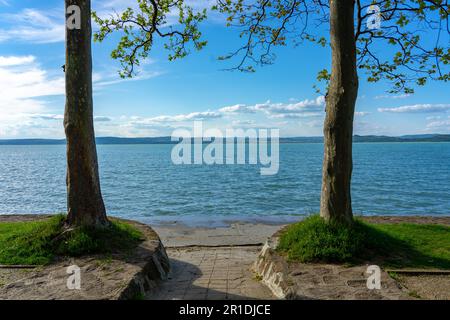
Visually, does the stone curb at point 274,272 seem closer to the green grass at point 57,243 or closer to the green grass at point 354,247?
the green grass at point 354,247

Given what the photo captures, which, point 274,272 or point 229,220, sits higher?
point 274,272

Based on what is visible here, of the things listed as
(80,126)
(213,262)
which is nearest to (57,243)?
(80,126)

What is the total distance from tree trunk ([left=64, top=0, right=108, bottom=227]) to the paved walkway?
2.27 metres

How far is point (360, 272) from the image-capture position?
22.6ft

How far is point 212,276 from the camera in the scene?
320 inches

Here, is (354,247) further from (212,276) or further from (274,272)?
(212,276)

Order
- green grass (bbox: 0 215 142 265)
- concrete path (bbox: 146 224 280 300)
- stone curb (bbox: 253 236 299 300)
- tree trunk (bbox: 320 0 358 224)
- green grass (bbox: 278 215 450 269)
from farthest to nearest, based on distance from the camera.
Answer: tree trunk (bbox: 320 0 358 224), green grass (bbox: 0 215 142 265), green grass (bbox: 278 215 450 269), concrete path (bbox: 146 224 280 300), stone curb (bbox: 253 236 299 300)

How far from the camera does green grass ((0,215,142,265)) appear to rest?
797 centimetres

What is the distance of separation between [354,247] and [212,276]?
9.30 ft

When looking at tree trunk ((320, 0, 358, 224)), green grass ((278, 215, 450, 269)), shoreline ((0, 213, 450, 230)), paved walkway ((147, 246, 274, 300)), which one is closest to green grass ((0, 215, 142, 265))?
paved walkway ((147, 246, 274, 300))

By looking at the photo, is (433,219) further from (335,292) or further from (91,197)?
(91,197)

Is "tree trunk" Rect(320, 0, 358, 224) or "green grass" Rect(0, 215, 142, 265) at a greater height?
"tree trunk" Rect(320, 0, 358, 224)

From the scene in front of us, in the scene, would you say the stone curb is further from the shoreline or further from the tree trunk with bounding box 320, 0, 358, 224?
the shoreline

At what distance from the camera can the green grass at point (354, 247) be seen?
7.62 metres
